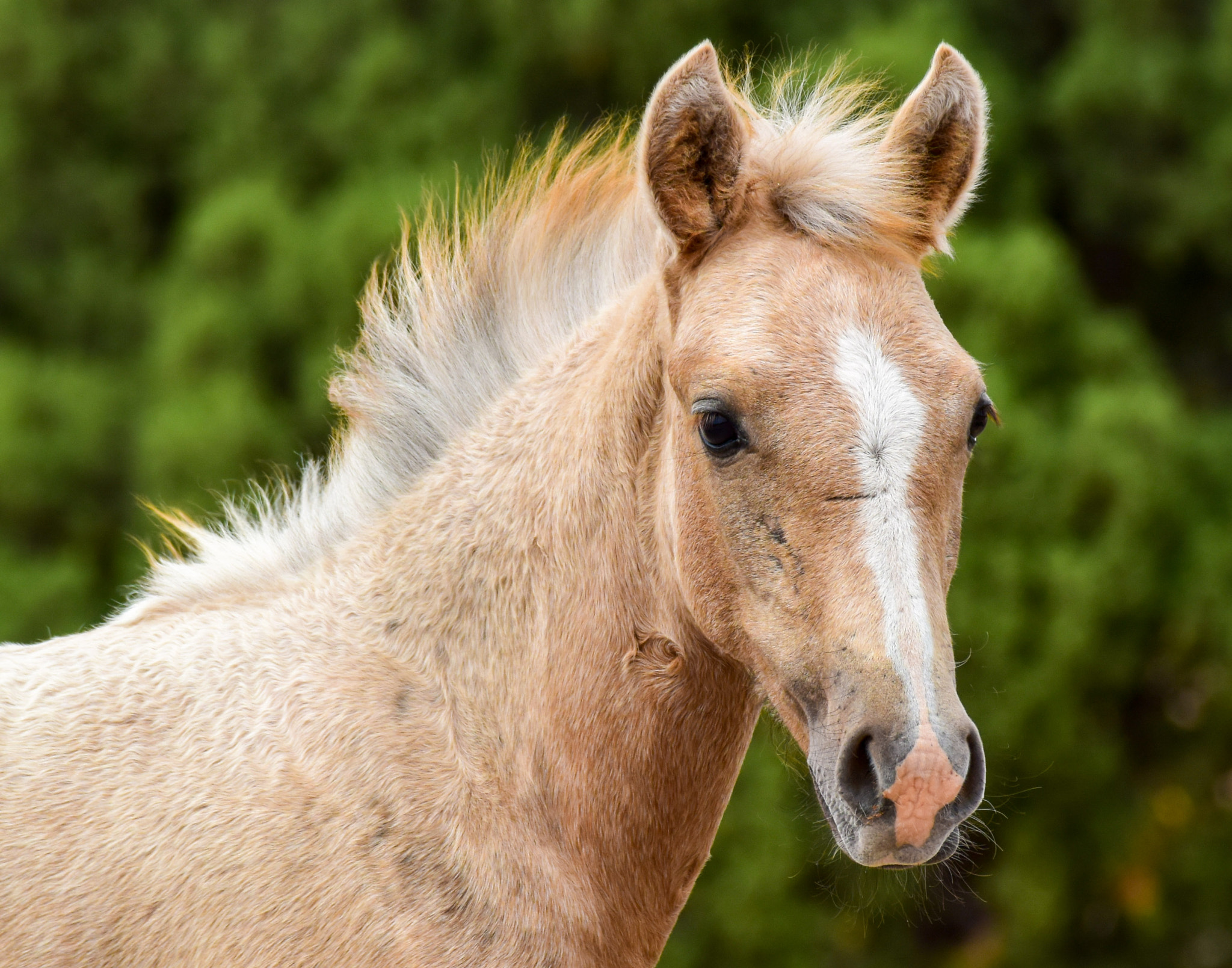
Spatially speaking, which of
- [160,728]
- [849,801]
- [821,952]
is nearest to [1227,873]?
[821,952]

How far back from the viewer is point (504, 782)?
8.09 feet

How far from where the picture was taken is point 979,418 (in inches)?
92.3

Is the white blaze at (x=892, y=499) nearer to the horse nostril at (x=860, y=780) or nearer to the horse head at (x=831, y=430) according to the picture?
the horse head at (x=831, y=430)

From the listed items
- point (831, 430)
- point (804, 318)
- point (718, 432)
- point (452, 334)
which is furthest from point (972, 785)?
point (452, 334)

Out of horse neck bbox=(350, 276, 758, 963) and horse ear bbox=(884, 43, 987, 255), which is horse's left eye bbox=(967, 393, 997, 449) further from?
horse neck bbox=(350, 276, 758, 963)

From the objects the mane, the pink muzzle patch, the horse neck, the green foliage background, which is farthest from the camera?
the green foliage background

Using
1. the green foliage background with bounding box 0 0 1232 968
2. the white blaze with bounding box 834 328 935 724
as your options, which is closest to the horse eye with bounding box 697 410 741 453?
the white blaze with bounding box 834 328 935 724

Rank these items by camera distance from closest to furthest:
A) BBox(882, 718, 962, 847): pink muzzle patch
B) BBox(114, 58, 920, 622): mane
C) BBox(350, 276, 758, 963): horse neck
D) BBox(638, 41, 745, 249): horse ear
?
BBox(882, 718, 962, 847): pink muzzle patch < BBox(638, 41, 745, 249): horse ear < BBox(350, 276, 758, 963): horse neck < BBox(114, 58, 920, 622): mane

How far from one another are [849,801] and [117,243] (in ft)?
28.5

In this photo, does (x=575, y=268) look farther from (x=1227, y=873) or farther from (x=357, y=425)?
(x=1227, y=873)

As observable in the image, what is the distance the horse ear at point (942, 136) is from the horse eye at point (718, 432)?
716 mm

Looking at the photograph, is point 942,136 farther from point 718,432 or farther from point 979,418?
point 718,432

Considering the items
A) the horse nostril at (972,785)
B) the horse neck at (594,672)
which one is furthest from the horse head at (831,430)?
the horse neck at (594,672)

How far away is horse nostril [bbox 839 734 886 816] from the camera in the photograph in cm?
203
